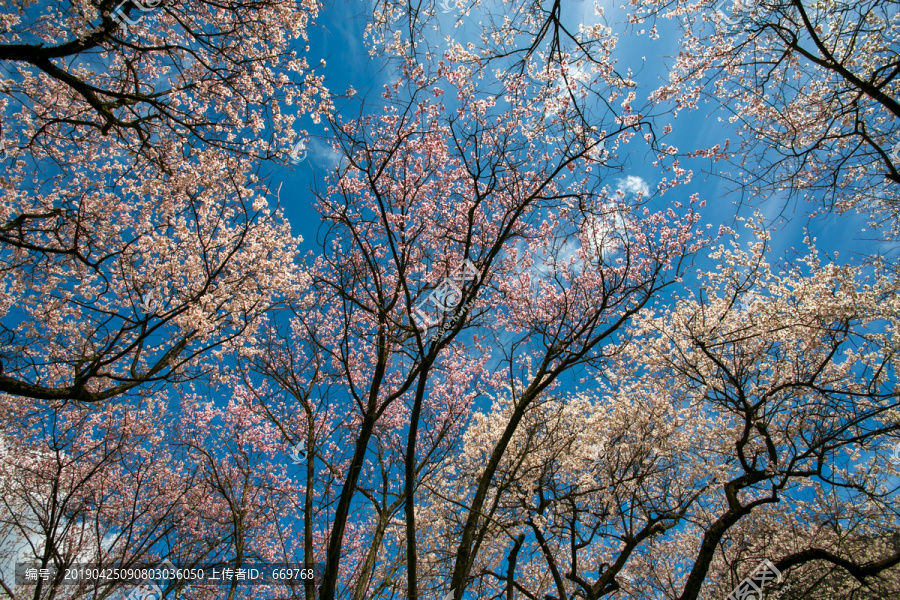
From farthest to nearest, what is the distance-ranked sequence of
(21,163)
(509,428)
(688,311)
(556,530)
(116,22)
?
1. (688,311)
2. (556,530)
3. (21,163)
4. (509,428)
5. (116,22)

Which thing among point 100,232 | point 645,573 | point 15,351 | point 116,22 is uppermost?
point 100,232

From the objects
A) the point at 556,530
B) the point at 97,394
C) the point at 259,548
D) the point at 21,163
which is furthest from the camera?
the point at 259,548

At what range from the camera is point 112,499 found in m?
11.4

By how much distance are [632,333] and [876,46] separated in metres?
7.06

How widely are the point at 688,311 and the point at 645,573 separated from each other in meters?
8.18

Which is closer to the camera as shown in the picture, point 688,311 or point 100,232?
point 100,232

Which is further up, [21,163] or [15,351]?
[21,163]

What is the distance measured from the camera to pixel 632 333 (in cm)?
1082

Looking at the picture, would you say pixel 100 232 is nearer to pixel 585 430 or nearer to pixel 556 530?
pixel 556 530

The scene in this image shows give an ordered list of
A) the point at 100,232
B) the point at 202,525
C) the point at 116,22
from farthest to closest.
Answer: the point at 202,525 → the point at 100,232 → the point at 116,22

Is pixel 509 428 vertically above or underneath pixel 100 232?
underneath

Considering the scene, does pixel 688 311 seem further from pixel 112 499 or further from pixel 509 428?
pixel 112 499

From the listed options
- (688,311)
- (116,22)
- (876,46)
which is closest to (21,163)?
(116,22)

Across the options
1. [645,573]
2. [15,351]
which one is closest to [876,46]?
[15,351]
